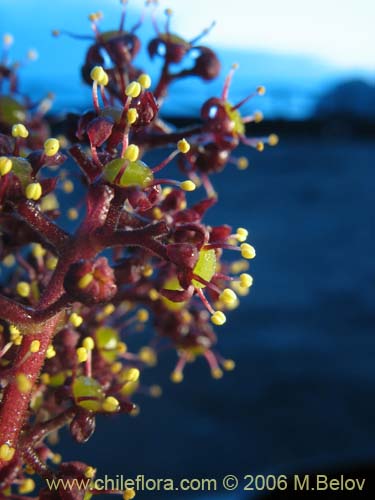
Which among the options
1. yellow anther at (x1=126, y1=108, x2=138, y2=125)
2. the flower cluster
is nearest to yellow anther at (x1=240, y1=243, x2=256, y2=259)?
the flower cluster

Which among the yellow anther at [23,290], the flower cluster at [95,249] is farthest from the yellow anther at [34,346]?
the yellow anther at [23,290]

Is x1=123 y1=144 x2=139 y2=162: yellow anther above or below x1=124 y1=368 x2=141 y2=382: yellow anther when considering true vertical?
above

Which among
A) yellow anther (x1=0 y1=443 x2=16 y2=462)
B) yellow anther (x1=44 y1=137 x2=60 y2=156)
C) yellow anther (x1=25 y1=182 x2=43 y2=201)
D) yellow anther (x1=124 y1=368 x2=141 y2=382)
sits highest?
yellow anther (x1=44 y1=137 x2=60 y2=156)

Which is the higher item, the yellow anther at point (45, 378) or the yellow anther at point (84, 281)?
the yellow anther at point (45, 378)

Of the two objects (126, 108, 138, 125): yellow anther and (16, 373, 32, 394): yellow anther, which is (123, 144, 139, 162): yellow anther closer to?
(126, 108, 138, 125): yellow anther

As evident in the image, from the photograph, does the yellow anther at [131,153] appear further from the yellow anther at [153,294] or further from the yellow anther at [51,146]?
the yellow anther at [153,294]

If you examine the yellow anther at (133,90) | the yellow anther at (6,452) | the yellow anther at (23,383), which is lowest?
the yellow anther at (6,452)

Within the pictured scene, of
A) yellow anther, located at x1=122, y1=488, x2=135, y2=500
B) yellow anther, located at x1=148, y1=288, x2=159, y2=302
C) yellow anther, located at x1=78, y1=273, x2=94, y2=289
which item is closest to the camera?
yellow anther, located at x1=78, y1=273, x2=94, y2=289
